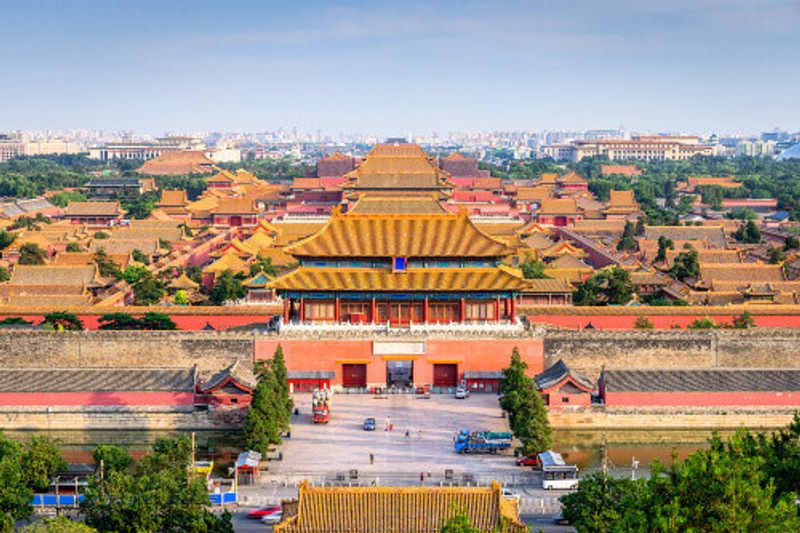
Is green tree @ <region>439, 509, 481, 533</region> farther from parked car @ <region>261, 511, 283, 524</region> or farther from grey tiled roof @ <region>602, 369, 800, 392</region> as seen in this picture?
grey tiled roof @ <region>602, 369, 800, 392</region>

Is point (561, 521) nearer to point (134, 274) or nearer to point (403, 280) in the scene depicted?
point (403, 280)

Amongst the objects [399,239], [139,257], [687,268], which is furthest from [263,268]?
[687,268]

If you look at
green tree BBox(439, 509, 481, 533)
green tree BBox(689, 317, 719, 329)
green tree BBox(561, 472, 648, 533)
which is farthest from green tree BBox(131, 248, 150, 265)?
green tree BBox(439, 509, 481, 533)

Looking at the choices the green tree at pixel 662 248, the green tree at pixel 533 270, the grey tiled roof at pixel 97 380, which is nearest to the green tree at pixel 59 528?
the grey tiled roof at pixel 97 380

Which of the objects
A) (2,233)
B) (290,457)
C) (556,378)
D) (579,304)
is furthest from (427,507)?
Result: (2,233)

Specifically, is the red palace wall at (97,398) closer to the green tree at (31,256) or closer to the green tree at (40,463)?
the green tree at (40,463)

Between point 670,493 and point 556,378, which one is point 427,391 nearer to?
point 556,378
